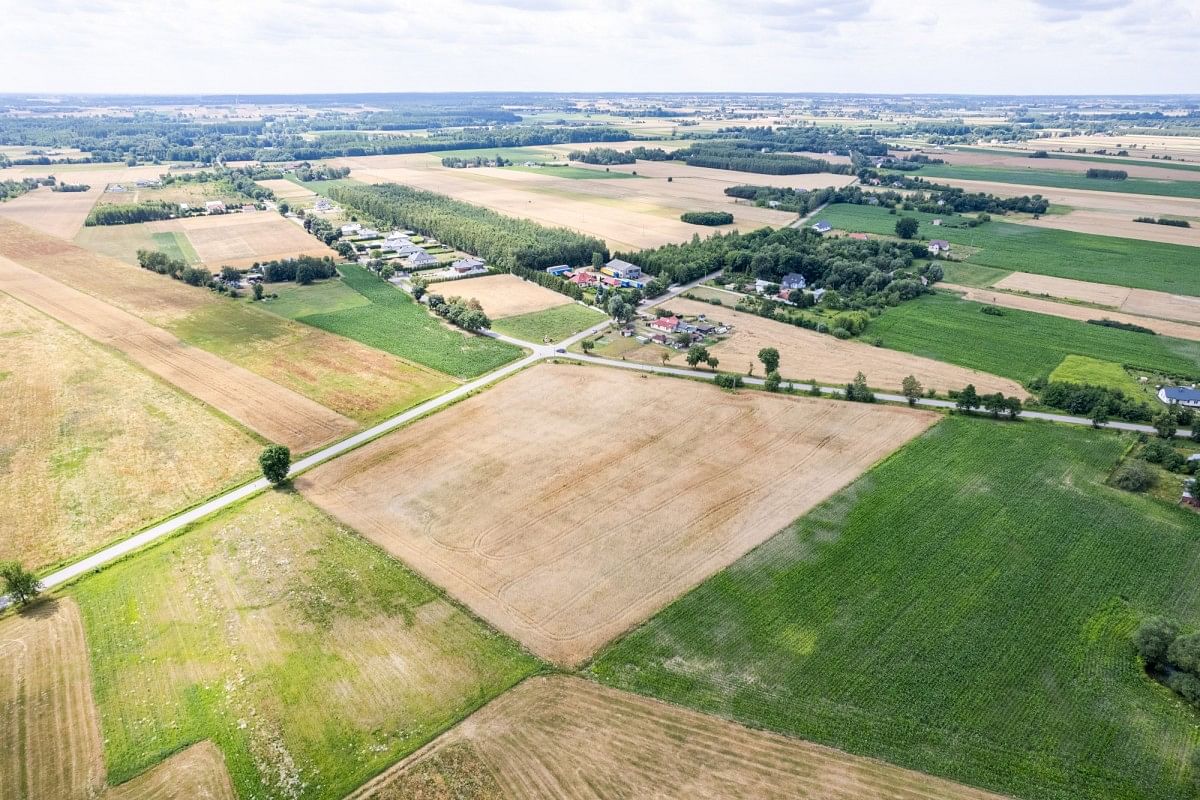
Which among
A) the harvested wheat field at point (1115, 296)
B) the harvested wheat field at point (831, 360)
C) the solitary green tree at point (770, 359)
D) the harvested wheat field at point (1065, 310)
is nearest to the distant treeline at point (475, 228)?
Answer: the harvested wheat field at point (831, 360)

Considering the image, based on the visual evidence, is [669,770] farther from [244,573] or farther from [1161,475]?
[1161,475]

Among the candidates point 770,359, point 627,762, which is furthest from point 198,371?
point 627,762

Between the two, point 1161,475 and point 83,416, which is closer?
point 1161,475

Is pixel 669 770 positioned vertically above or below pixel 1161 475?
below

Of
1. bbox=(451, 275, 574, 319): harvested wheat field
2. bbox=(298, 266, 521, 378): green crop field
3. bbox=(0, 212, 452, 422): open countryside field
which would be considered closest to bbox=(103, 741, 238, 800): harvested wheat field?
bbox=(0, 212, 452, 422): open countryside field

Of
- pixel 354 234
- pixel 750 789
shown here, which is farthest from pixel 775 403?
pixel 354 234

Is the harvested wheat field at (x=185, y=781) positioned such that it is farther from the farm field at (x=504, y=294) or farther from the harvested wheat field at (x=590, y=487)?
the farm field at (x=504, y=294)

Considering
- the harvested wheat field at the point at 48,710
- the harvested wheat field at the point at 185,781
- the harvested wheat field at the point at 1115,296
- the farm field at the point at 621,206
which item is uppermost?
the farm field at the point at 621,206
